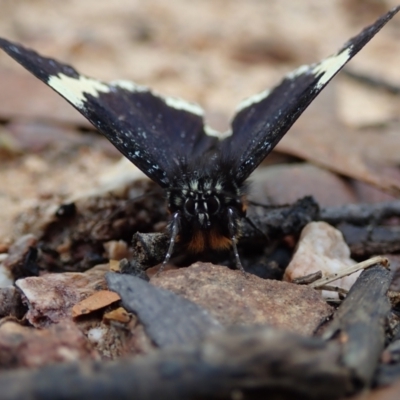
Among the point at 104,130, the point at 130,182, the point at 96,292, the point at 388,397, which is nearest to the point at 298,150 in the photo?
the point at 130,182

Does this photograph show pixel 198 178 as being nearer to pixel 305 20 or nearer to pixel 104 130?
pixel 104 130

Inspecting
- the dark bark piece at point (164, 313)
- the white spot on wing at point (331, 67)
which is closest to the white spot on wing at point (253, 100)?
the white spot on wing at point (331, 67)

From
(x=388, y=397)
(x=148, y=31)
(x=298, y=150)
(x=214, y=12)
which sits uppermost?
(x=214, y=12)

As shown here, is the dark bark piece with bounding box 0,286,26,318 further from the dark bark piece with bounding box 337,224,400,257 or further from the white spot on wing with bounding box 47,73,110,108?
the dark bark piece with bounding box 337,224,400,257

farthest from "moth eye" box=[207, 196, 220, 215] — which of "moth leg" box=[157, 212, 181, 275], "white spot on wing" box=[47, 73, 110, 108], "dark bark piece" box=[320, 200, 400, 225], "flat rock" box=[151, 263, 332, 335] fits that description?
"white spot on wing" box=[47, 73, 110, 108]

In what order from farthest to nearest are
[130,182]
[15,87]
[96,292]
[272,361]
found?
[15,87], [130,182], [96,292], [272,361]

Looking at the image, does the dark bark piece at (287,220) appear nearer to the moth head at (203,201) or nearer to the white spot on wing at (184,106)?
the moth head at (203,201)
